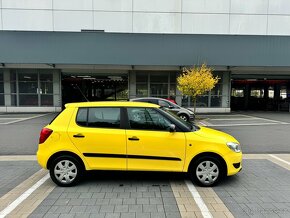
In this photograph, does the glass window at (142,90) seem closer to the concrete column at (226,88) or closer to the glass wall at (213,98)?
the glass wall at (213,98)

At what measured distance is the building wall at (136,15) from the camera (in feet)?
66.7

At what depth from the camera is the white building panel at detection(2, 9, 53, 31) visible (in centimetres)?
2034

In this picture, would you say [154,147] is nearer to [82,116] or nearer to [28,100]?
[82,116]

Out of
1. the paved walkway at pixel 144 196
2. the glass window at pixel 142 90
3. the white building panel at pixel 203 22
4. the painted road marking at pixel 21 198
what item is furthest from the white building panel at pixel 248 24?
the painted road marking at pixel 21 198

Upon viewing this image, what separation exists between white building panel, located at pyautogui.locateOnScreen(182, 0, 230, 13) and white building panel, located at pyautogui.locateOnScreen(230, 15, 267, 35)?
1.31 meters

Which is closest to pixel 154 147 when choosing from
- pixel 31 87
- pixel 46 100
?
pixel 46 100

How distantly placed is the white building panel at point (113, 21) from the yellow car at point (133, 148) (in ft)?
57.7

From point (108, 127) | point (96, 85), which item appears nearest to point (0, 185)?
point (108, 127)

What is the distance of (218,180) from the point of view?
4543 mm

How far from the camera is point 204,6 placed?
67.6ft

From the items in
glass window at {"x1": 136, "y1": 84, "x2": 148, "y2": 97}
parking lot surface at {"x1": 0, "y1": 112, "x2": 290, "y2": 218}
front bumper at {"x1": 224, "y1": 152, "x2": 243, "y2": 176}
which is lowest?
parking lot surface at {"x1": 0, "y1": 112, "x2": 290, "y2": 218}

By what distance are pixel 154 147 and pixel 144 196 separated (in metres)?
0.88

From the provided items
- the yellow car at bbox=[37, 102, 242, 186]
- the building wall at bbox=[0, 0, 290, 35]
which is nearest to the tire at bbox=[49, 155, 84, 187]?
the yellow car at bbox=[37, 102, 242, 186]

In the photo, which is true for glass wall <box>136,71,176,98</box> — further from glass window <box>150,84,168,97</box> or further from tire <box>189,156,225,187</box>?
tire <box>189,156,225,187</box>
